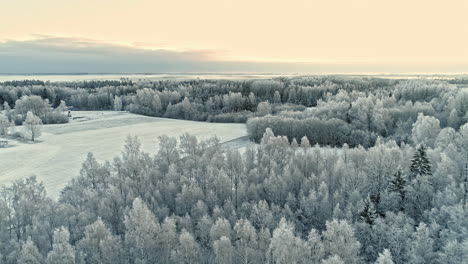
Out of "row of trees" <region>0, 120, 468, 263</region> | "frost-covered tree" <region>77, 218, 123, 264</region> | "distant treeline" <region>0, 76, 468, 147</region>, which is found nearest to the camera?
"row of trees" <region>0, 120, 468, 263</region>

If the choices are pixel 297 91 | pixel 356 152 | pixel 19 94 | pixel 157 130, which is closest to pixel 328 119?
pixel 356 152

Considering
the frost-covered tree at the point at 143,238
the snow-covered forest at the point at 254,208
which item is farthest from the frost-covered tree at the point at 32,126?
the frost-covered tree at the point at 143,238

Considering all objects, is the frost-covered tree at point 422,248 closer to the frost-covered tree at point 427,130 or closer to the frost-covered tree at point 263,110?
the frost-covered tree at point 427,130

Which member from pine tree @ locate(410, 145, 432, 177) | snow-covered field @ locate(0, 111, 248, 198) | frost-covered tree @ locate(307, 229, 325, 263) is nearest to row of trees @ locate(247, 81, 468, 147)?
snow-covered field @ locate(0, 111, 248, 198)

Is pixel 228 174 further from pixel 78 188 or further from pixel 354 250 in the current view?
pixel 354 250

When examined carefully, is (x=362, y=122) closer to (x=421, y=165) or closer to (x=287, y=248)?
(x=421, y=165)

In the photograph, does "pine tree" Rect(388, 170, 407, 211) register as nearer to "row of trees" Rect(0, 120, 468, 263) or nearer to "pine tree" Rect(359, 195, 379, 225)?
"row of trees" Rect(0, 120, 468, 263)
